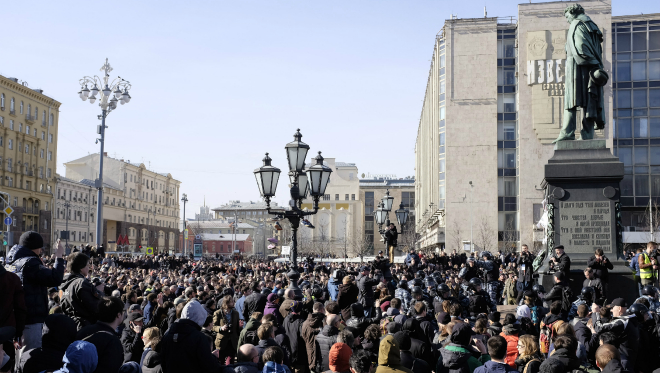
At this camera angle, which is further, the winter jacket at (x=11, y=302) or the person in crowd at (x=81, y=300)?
the person in crowd at (x=81, y=300)

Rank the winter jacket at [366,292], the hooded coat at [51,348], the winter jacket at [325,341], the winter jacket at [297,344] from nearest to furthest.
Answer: the hooded coat at [51,348] < the winter jacket at [325,341] < the winter jacket at [297,344] < the winter jacket at [366,292]

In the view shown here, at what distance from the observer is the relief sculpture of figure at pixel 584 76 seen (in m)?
15.8

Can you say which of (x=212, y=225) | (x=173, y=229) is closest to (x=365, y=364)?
(x=173, y=229)

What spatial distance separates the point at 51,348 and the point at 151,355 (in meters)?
1.38

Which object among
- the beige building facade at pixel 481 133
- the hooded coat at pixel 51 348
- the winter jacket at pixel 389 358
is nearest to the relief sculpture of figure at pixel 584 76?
the winter jacket at pixel 389 358

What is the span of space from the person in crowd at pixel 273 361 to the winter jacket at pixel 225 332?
3271mm

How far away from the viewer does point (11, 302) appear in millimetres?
6738

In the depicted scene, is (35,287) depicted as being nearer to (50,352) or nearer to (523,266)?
(50,352)

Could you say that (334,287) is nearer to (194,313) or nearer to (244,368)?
(194,313)

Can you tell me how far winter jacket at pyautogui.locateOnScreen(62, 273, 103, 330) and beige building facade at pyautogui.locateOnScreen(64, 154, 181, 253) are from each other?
97.9m

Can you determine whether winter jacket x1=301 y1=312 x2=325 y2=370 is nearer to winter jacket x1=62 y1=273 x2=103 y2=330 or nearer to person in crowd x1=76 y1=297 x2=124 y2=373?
winter jacket x1=62 y1=273 x2=103 y2=330

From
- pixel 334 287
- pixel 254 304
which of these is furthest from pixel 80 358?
pixel 334 287

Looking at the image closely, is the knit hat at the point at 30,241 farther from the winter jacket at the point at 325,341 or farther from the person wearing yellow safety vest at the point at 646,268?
the person wearing yellow safety vest at the point at 646,268

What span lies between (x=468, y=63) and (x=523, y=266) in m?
54.8
